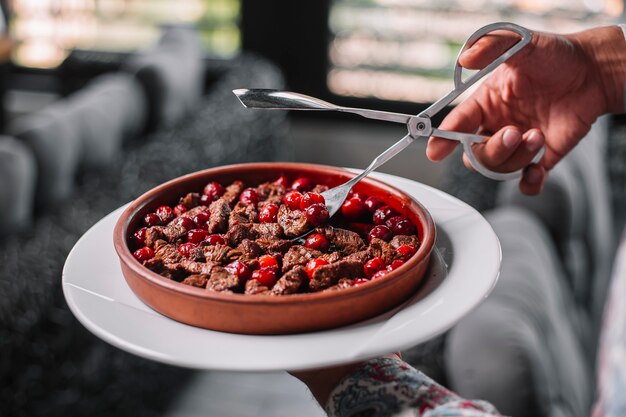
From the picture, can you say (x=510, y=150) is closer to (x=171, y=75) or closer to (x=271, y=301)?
(x=271, y=301)

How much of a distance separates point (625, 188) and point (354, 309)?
274cm

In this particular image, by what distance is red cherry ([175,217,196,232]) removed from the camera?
81 centimetres

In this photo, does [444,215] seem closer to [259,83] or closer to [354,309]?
[354,309]

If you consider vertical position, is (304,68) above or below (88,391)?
above

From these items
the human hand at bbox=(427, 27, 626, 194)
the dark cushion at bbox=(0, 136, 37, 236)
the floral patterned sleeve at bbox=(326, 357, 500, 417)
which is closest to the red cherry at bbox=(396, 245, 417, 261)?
the floral patterned sleeve at bbox=(326, 357, 500, 417)

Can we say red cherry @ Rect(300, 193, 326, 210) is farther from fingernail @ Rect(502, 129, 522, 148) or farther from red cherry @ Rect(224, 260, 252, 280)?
fingernail @ Rect(502, 129, 522, 148)

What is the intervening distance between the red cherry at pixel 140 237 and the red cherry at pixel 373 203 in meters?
0.27

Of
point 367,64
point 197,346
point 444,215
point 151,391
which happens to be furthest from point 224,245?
point 367,64

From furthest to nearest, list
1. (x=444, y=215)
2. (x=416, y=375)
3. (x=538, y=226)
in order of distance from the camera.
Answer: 1. (x=538, y=226)
2. (x=444, y=215)
3. (x=416, y=375)

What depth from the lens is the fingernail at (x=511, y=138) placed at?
2.99 feet

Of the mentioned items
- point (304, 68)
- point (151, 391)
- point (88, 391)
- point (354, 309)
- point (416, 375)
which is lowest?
point (151, 391)

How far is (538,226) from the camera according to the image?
197cm

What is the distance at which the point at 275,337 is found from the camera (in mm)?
663

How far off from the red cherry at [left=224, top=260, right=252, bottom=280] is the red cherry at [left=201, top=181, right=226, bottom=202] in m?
0.17
